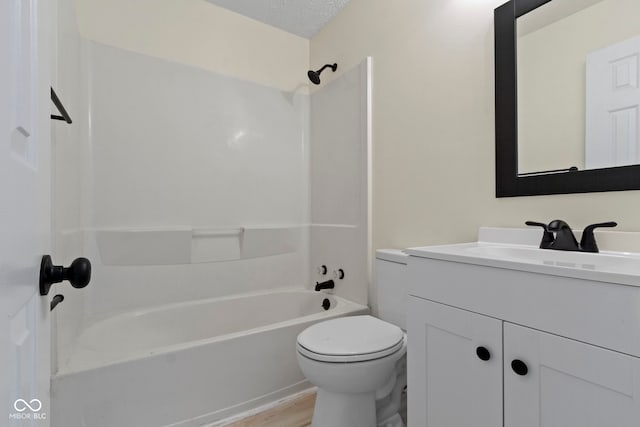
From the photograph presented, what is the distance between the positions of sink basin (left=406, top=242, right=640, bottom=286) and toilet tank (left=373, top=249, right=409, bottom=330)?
40cm

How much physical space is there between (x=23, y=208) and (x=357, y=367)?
3.52 feet

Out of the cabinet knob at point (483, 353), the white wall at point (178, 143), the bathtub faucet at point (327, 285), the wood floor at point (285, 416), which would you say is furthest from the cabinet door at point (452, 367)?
the white wall at point (178, 143)

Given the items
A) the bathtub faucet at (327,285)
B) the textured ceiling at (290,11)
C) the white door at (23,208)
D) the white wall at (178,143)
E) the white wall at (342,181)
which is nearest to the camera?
the white door at (23,208)

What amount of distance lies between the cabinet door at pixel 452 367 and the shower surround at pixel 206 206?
0.80 metres

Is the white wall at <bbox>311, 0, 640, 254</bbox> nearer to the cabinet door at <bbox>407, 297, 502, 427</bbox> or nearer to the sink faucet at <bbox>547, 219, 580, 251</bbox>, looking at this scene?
the sink faucet at <bbox>547, 219, 580, 251</bbox>

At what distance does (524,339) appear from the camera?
74 cm

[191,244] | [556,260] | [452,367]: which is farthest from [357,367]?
[191,244]

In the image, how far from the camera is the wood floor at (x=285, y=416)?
1.43 m

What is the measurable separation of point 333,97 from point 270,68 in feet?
1.85

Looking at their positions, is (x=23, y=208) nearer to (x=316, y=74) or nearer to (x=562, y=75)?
(x=562, y=75)

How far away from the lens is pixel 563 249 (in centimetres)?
96

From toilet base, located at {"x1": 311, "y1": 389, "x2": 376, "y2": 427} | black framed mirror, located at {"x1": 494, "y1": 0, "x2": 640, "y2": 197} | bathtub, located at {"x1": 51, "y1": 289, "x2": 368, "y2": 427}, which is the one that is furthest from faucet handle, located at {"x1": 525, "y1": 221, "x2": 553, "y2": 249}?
bathtub, located at {"x1": 51, "y1": 289, "x2": 368, "y2": 427}

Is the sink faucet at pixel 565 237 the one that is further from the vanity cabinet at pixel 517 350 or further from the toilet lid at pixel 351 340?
the toilet lid at pixel 351 340

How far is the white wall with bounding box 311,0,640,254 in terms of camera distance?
1.18 m
